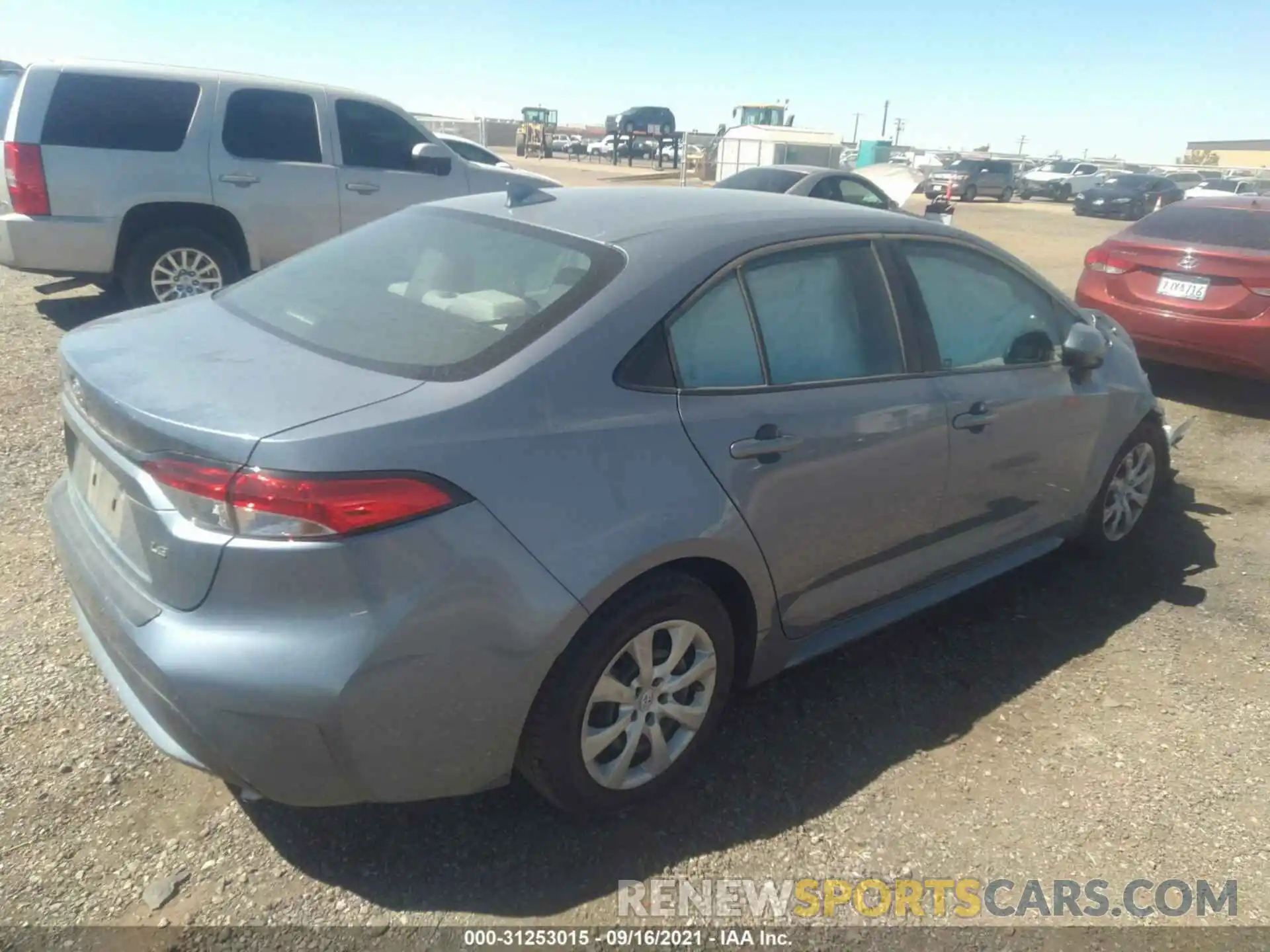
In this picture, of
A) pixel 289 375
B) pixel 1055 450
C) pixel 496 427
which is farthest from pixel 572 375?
pixel 1055 450

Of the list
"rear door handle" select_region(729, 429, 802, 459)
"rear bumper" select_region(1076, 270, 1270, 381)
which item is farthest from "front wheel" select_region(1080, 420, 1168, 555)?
"rear bumper" select_region(1076, 270, 1270, 381)

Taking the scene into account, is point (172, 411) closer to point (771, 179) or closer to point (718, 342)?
point (718, 342)

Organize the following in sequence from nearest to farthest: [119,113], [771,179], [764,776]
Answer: [764,776] → [119,113] → [771,179]

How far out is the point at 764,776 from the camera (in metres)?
2.87

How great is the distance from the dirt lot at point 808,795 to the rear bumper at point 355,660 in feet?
1.24

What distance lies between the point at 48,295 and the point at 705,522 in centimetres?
812

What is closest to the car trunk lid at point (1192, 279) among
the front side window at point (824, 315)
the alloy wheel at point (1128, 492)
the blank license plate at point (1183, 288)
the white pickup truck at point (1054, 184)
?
the blank license plate at point (1183, 288)

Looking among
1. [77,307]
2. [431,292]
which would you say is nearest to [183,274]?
[77,307]

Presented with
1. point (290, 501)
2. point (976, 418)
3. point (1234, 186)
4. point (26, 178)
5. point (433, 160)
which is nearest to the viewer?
point (290, 501)

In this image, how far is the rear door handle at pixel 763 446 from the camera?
8.57ft

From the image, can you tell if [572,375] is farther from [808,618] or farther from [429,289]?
[808,618]

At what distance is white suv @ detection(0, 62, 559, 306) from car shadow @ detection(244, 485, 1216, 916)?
13.4ft

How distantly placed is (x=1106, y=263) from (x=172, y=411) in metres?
7.29

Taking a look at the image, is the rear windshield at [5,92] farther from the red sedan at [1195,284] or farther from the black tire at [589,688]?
the red sedan at [1195,284]
